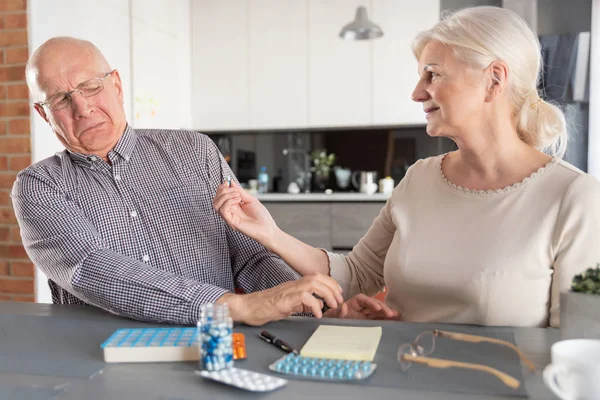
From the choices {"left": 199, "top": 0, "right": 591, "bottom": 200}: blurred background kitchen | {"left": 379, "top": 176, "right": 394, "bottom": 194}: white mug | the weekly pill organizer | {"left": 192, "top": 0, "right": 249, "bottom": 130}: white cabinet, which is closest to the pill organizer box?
the weekly pill organizer

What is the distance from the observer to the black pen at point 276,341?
1004 mm

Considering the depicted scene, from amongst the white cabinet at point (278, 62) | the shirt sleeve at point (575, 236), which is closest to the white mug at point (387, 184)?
the white cabinet at point (278, 62)

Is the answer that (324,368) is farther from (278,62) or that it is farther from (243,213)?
(278,62)

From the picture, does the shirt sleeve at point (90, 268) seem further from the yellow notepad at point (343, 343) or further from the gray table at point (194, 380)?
the yellow notepad at point (343, 343)

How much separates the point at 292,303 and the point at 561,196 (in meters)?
0.67

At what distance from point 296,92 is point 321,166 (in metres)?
0.72

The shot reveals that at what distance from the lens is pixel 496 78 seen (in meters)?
1.37

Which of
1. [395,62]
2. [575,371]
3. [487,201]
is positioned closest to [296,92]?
[395,62]

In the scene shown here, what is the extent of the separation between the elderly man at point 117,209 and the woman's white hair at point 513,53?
0.64 meters

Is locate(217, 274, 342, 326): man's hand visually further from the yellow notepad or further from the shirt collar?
the shirt collar

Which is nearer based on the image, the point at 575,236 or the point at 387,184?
the point at 575,236

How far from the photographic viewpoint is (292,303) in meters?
1.15

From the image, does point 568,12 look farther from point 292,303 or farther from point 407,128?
point 292,303

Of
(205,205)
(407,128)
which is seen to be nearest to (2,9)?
(205,205)
